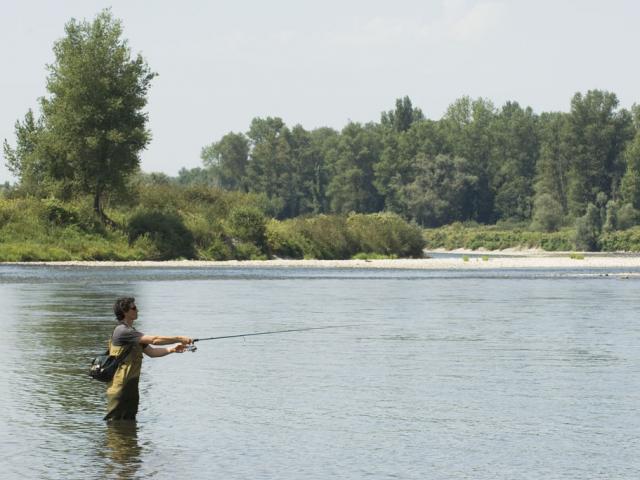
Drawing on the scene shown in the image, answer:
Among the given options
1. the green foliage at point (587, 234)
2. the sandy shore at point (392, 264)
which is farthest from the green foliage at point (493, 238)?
the sandy shore at point (392, 264)

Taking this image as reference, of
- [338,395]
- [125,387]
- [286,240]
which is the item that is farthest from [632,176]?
[125,387]

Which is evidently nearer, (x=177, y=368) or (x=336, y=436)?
(x=336, y=436)

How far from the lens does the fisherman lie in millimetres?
15375

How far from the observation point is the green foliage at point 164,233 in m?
81.1

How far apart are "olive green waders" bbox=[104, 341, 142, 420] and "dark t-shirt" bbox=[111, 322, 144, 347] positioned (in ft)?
0.21

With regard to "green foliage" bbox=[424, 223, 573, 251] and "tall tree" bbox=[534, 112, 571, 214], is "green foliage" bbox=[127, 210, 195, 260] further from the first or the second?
"tall tree" bbox=[534, 112, 571, 214]

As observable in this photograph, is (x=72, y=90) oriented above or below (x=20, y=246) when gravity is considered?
above

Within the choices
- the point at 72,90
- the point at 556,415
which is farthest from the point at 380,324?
the point at 72,90

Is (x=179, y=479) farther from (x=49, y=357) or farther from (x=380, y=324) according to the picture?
(x=380, y=324)

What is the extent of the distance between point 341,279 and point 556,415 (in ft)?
144

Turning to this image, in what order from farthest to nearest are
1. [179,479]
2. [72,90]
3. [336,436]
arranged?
[72,90] → [336,436] → [179,479]

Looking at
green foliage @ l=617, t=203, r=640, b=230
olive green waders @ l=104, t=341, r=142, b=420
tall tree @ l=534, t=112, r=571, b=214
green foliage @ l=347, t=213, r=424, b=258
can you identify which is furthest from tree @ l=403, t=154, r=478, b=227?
olive green waders @ l=104, t=341, r=142, b=420

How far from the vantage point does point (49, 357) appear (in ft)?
76.7

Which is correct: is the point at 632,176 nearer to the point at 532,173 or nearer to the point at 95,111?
the point at 532,173
